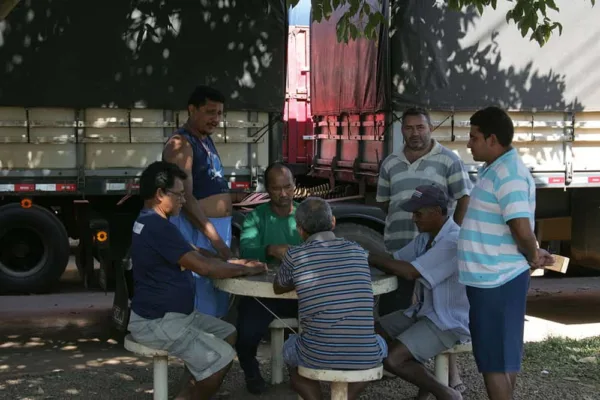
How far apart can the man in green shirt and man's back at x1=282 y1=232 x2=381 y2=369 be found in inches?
35.8

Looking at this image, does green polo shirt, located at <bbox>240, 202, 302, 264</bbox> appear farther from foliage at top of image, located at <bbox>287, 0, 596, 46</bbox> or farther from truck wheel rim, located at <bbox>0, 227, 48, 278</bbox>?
truck wheel rim, located at <bbox>0, 227, 48, 278</bbox>

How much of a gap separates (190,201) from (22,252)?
11.5 feet

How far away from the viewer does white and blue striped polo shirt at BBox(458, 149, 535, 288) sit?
4.00 meters

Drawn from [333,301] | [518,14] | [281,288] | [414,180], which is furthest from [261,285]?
[518,14]

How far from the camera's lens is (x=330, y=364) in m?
3.90

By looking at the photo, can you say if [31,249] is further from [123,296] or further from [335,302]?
[335,302]

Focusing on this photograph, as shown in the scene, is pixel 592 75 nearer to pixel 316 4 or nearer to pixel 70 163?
pixel 316 4

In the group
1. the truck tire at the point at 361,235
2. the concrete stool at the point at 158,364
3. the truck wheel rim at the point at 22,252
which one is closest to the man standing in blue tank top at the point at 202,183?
the concrete stool at the point at 158,364

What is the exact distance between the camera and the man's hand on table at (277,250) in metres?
4.80

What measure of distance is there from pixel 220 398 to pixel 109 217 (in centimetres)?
279

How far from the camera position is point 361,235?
698 cm

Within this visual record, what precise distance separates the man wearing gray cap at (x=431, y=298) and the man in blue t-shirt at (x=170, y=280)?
2.85ft

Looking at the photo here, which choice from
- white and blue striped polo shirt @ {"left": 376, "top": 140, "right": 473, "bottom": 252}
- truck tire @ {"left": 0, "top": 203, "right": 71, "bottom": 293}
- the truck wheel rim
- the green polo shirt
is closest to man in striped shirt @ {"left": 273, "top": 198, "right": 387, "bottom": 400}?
the green polo shirt

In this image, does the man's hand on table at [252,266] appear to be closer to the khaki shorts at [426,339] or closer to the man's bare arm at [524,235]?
the khaki shorts at [426,339]
